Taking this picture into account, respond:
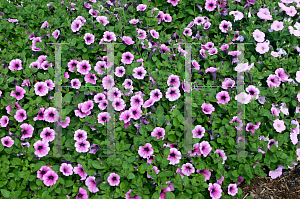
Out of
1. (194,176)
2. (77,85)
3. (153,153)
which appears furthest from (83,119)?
(194,176)

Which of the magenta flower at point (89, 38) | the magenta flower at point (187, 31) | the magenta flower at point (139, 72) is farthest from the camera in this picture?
the magenta flower at point (187, 31)

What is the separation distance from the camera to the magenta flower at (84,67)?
326 cm

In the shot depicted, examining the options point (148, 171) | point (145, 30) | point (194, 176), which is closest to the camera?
point (148, 171)

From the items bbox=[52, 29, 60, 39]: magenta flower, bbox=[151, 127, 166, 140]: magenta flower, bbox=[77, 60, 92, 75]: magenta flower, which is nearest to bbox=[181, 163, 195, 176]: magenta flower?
bbox=[151, 127, 166, 140]: magenta flower

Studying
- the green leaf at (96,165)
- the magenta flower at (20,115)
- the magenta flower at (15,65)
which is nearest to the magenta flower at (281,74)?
the green leaf at (96,165)

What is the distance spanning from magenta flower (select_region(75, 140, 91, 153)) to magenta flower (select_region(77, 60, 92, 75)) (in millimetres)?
849

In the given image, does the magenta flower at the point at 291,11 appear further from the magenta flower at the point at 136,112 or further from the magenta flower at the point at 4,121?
the magenta flower at the point at 4,121

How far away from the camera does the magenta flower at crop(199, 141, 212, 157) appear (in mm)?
2895

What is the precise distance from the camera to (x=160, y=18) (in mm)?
3740

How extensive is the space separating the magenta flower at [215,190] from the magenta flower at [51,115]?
6.04ft

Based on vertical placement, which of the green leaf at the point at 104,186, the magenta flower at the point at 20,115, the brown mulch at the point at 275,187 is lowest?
the brown mulch at the point at 275,187

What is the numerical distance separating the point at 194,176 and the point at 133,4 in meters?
2.55

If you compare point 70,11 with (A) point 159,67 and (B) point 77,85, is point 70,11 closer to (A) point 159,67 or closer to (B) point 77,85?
(B) point 77,85

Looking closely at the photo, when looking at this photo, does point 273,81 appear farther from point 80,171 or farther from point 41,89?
point 41,89
